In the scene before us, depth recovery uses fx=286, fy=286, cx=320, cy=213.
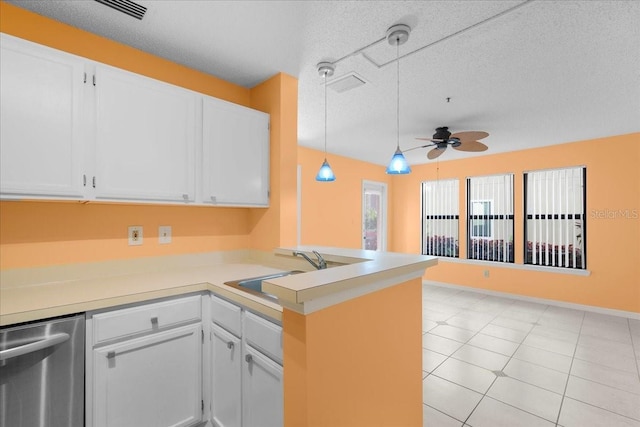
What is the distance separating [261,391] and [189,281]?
83cm

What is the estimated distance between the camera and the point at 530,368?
271 cm

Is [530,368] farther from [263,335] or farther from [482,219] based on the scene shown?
[482,219]

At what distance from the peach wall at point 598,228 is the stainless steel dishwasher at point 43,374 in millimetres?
5866

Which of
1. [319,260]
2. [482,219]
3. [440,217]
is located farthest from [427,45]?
[440,217]

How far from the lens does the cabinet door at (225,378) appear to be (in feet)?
5.25

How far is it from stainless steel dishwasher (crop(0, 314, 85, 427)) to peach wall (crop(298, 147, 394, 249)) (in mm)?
3479

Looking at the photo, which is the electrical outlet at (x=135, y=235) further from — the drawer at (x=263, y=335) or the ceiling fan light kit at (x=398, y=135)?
the ceiling fan light kit at (x=398, y=135)

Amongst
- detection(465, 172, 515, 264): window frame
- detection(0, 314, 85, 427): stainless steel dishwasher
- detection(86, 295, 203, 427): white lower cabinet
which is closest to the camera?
detection(0, 314, 85, 427): stainless steel dishwasher

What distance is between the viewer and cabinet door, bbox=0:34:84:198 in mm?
1477

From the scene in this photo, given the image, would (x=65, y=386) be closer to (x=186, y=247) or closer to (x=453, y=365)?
(x=186, y=247)

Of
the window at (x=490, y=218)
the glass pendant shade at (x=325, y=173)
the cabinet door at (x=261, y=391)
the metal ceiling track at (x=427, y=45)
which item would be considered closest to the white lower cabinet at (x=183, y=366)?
the cabinet door at (x=261, y=391)

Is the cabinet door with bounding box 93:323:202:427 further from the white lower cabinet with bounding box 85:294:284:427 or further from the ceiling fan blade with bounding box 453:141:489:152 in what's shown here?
the ceiling fan blade with bounding box 453:141:489:152

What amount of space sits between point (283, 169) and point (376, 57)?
1154 mm

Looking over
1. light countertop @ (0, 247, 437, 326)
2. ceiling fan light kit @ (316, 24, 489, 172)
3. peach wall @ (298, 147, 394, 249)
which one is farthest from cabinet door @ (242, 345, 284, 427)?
peach wall @ (298, 147, 394, 249)
